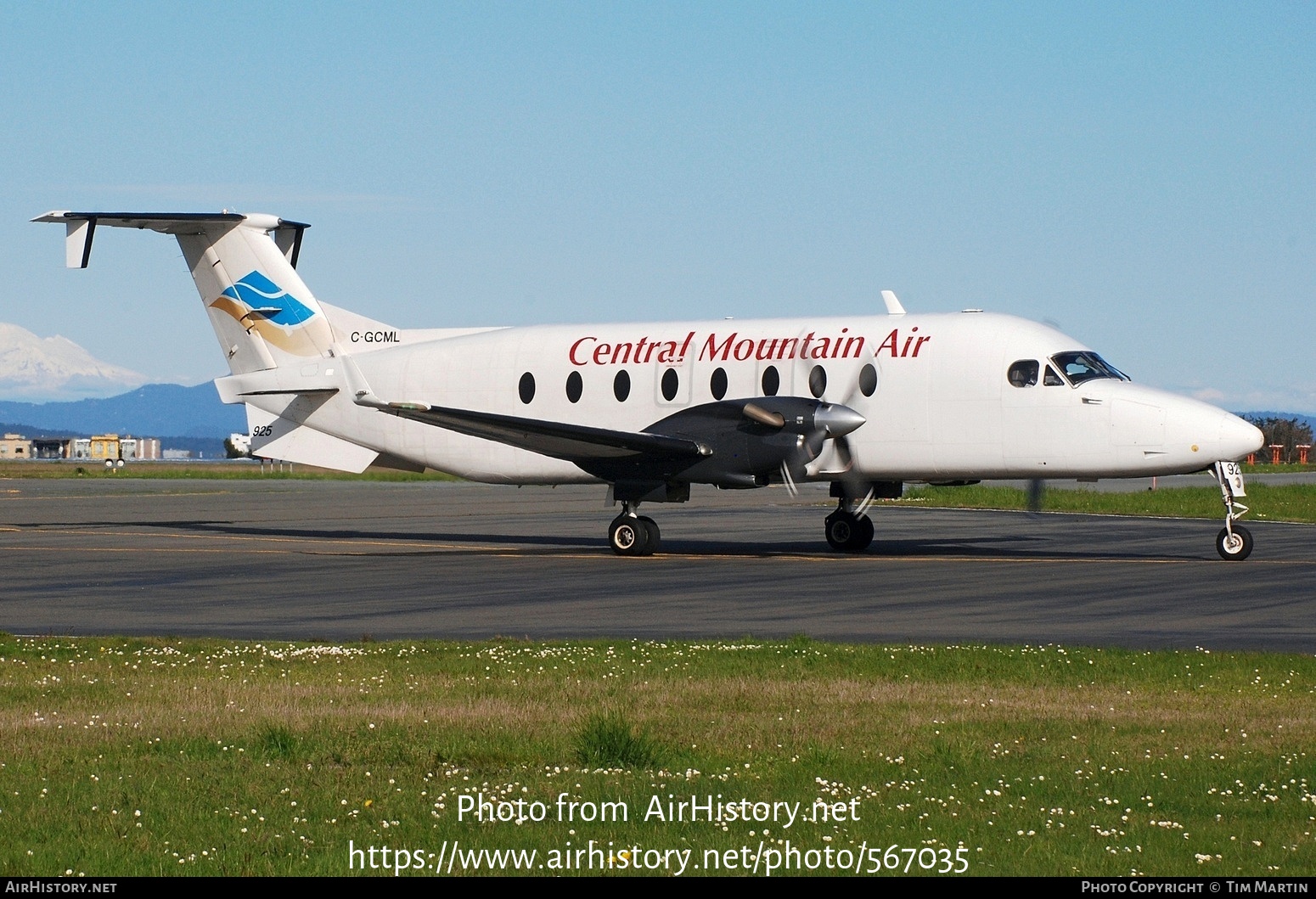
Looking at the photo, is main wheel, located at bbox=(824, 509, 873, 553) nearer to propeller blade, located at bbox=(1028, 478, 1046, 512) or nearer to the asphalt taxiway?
the asphalt taxiway

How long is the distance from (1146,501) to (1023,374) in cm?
2248

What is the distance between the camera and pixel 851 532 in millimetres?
27000

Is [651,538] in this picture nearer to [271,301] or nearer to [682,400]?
[682,400]

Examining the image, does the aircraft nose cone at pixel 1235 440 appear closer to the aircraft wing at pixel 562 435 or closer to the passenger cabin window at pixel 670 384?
the aircraft wing at pixel 562 435

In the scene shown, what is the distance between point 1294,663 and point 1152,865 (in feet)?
22.0

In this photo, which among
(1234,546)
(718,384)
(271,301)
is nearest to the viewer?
(1234,546)

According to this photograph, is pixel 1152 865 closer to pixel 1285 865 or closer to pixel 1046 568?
pixel 1285 865

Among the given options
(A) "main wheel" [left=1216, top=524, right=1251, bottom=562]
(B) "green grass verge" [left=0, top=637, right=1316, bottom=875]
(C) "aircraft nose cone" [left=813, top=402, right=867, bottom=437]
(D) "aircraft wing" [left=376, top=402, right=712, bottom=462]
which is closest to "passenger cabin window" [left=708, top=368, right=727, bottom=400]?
(D) "aircraft wing" [left=376, top=402, right=712, bottom=462]

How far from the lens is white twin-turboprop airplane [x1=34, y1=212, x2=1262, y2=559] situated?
2408 centimetres

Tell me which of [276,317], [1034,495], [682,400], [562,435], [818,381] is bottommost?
[1034,495]

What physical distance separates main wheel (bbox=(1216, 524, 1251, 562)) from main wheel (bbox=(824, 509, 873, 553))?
5870mm

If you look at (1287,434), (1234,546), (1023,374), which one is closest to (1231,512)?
(1234,546)

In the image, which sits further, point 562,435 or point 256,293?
point 256,293

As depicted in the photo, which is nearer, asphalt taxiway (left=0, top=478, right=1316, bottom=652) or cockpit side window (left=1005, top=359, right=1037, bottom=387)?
asphalt taxiway (left=0, top=478, right=1316, bottom=652)
